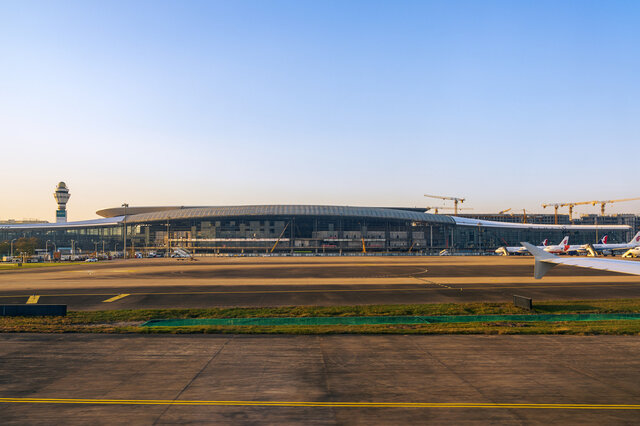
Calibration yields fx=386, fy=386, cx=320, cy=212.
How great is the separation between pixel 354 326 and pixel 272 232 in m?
151

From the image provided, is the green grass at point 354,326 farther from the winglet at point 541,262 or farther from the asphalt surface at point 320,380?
the winglet at point 541,262

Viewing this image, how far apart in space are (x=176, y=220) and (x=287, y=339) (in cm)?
16802

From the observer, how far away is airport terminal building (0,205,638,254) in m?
172

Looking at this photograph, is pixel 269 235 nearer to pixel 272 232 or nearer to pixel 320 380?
pixel 272 232

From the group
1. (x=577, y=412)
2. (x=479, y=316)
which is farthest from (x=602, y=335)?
(x=577, y=412)

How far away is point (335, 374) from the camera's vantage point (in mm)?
15125

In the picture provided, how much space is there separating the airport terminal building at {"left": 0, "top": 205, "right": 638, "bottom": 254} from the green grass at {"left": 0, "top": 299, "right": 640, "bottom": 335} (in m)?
140

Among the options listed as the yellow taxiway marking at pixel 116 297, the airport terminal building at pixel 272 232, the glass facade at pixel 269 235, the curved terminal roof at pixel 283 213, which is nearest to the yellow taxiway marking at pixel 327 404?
the yellow taxiway marking at pixel 116 297

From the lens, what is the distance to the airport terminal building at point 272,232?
172 m

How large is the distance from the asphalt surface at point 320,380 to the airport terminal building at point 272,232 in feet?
497

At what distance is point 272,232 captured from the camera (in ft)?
566

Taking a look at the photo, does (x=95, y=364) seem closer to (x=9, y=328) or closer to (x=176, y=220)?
(x=9, y=328)

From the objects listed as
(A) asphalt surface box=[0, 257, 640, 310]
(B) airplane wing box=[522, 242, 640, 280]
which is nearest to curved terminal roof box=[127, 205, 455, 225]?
(A) asphalt surface box=[0, 257, 640, 310]

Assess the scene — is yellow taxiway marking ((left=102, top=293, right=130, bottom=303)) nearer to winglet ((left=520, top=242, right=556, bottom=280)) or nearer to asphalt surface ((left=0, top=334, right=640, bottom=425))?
asphalt surface ((left=0, top=334, right=640, bottom=425))
